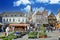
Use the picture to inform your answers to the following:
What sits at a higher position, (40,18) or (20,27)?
(40,18)

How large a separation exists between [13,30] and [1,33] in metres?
0.39

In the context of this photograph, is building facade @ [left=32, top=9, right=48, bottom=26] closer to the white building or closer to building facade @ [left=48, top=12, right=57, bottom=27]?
building facade @ [left=48, top=12, right=57, bottom=27]

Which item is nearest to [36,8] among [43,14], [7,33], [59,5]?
[43,14]

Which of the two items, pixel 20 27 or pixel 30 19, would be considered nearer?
pixel 20 27

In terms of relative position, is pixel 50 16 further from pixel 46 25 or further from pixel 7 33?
pixel 7 33

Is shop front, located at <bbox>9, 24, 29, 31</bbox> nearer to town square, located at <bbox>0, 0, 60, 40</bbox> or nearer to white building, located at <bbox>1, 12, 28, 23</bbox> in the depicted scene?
town square, located at <bbox>0, 0, 60, 40</bbox>

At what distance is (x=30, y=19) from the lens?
681 centimetres

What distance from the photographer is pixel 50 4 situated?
684 centimetres

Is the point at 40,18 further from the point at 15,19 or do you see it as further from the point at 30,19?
the point at 15,19

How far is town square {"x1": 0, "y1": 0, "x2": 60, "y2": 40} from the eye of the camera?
266 inches

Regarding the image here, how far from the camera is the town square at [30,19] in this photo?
6.75 meters

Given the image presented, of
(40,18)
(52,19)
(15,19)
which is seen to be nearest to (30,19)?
(40,18)

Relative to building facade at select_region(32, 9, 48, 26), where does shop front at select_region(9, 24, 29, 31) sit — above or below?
below

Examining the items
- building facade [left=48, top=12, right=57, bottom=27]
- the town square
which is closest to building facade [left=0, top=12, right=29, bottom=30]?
the town square
